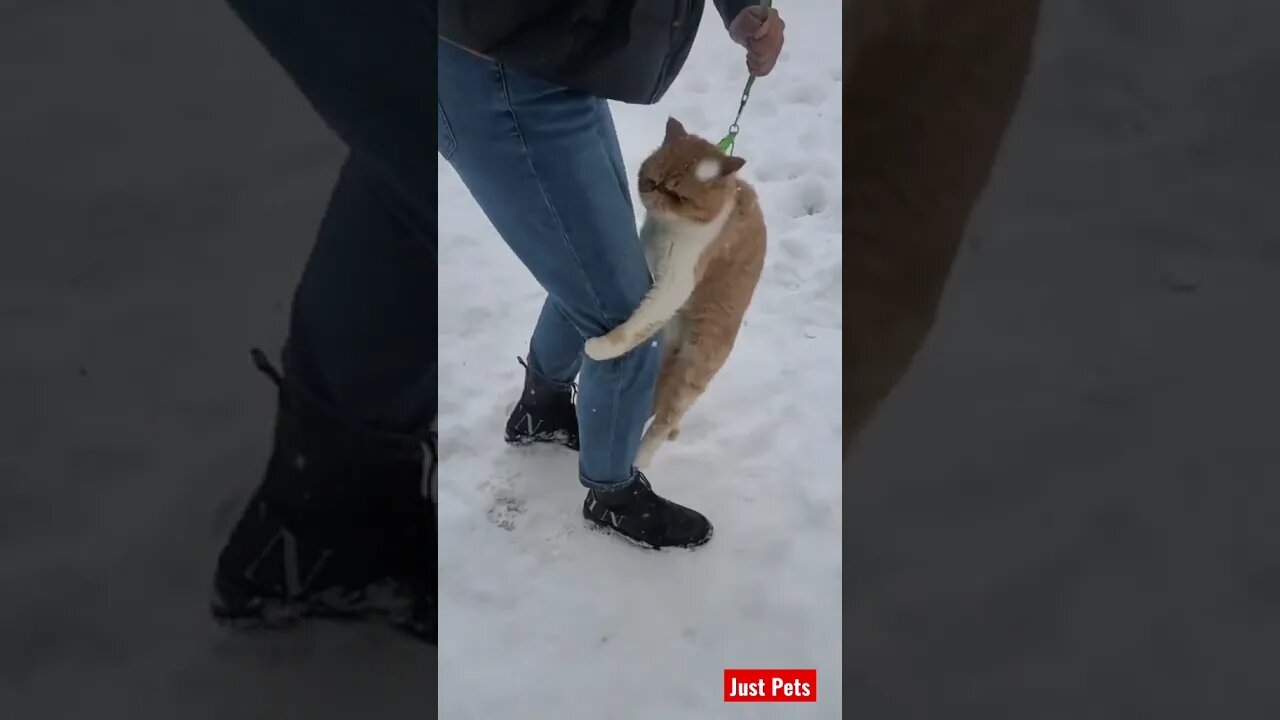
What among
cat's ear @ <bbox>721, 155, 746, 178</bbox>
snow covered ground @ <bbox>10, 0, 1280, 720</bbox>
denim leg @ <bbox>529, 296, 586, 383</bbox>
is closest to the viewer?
snow covered ground @ <bbox>10, 0, 1280, 720</bbox>

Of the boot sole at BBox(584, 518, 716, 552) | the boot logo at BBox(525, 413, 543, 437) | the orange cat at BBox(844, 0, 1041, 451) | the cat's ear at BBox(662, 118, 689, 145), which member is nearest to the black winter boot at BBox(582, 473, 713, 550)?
the boot sole at BBox(584, 518, 716, 552)

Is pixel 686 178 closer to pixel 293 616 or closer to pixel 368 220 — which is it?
pixel 368 220

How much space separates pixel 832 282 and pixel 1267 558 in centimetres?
41

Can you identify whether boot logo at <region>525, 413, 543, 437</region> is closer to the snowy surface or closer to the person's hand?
the snowy surface

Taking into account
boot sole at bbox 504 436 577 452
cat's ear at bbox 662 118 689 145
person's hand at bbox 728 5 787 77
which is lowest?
boot sole at bbox 504 436 577 452

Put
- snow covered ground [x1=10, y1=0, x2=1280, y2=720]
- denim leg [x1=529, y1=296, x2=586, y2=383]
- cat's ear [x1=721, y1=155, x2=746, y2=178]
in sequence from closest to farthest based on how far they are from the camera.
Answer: snow covered ground [x1=10, y1=0, x2=1280, y2=720], cat's ear [x1=721, y1=155, x2=746, y2=178], denim leg [x1=529, y1=296, x2=586, y2=383]

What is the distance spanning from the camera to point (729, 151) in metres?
0.85

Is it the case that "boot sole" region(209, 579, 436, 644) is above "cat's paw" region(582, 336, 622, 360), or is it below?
below

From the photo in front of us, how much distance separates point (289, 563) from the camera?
2.09ft

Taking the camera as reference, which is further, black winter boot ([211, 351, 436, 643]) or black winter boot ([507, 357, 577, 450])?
black winter boot ([507, 357, 577, 450])

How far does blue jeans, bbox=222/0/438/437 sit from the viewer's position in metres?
0.56

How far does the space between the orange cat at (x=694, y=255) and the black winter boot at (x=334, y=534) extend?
0.27 meters

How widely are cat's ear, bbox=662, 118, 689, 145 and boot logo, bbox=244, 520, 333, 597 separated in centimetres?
52

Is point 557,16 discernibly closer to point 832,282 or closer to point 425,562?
point 832,282
